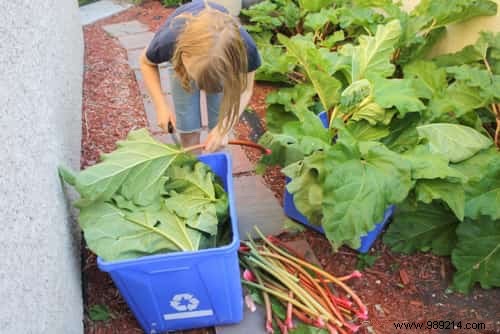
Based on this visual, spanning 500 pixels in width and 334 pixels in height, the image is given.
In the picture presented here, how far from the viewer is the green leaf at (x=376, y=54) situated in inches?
104

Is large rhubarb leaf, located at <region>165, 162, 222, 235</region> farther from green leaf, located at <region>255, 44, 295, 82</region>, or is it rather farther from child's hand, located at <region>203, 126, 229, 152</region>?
green leaf, located at <region>255, 44, 295, 82</region>

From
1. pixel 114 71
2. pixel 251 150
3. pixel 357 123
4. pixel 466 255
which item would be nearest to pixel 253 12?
pixel 114 71

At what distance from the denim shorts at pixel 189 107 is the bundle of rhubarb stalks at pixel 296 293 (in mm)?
868

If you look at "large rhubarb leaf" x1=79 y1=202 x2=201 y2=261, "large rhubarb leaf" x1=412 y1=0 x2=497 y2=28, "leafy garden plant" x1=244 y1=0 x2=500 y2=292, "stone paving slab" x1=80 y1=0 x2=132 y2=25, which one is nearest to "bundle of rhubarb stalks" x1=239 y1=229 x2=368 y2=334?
"leafy garden plant" x1=244 y1=0 x2=500 y2=292

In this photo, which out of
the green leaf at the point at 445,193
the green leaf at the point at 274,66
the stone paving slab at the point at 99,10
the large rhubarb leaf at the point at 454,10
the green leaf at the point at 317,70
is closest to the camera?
the green leaf at the point at 445,193

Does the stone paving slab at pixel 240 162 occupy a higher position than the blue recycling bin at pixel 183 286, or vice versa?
the blue recycling bin at pixel 183 286

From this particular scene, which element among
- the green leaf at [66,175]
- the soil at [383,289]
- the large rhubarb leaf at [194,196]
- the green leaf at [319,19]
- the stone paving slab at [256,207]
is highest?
the green leaf at [319,19]

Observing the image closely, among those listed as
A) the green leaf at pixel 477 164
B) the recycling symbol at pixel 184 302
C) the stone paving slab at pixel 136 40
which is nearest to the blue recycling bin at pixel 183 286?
the recycling symbol at pixel 184 302

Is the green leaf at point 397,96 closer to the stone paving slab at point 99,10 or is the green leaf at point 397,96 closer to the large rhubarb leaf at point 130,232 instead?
the large rhubarb leaf at point 130,232

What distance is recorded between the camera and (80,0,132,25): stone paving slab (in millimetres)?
5254

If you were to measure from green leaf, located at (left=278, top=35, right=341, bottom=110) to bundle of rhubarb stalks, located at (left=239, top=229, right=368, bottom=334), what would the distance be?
3.16ft

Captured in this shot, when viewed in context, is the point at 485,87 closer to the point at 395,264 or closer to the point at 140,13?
the point at 395,264

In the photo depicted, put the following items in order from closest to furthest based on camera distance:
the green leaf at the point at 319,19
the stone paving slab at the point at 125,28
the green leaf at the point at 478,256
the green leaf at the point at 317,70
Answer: the green leaf at the point at 478,256 < the green leaf at the point at 317,70 < the green leaf at the point at 319,19 < the stone paving slab at the point at 125,28

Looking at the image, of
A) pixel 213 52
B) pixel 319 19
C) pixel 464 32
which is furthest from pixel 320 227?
pixel 319 19
